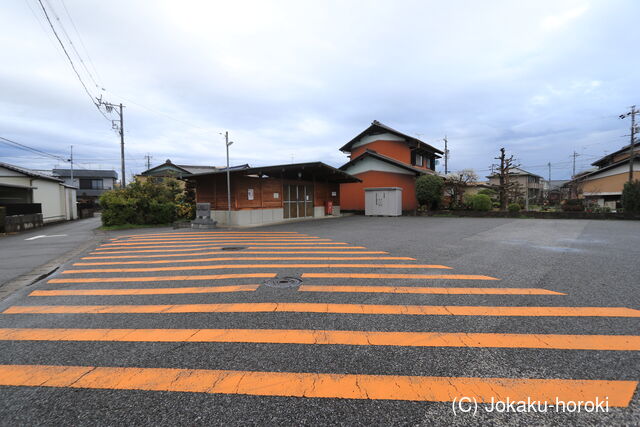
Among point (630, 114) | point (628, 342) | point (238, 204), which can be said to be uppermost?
point (630, 114)

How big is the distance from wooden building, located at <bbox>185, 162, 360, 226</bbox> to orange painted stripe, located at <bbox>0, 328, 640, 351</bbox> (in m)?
11.2

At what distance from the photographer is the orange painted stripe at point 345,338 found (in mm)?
2893

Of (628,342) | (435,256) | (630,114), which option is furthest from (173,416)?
(630,114)

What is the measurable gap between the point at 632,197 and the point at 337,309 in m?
22.6

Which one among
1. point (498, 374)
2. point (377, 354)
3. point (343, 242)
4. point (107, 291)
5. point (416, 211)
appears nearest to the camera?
point (498, 374)

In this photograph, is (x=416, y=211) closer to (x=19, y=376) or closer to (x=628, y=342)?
(x=628, y=342)

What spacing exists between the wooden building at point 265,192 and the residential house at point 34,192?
11.2 meters

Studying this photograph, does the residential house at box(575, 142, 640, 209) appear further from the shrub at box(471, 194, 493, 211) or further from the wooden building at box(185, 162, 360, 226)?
the wooden building at box(185, 162, 360, 226)

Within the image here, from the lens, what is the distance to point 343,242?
388 inches

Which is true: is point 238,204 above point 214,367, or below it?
above

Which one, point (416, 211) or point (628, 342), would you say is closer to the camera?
point (628, 342)

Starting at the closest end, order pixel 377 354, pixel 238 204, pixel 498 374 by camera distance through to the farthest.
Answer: pixel 498 374 → pixel 377 354 → pixel 238 204

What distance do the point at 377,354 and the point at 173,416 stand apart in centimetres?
175

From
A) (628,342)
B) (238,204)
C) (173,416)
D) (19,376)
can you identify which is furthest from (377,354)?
(238,204)
